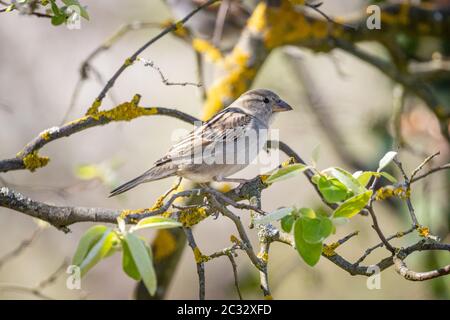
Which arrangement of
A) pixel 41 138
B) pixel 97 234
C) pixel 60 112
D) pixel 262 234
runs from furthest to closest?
pixel 60 112 < pixel 41 138 < pixel 262 234 < pixel 97 234

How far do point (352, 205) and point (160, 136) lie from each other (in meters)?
4.48

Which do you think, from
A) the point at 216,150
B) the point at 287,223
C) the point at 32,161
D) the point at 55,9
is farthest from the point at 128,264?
the point at 216,150

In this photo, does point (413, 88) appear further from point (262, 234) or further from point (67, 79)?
point (67, 79)

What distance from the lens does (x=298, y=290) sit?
215 inches

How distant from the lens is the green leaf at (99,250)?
1.40 m

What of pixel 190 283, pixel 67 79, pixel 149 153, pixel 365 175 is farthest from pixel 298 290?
pixel 365 175

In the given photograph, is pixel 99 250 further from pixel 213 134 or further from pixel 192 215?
pixel 213 134

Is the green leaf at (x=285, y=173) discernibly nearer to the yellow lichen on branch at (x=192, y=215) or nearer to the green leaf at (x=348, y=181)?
the green leaf at (x=348, y=181)

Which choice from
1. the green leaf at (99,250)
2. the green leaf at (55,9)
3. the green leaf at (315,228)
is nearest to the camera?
the green leaf at (99,250)

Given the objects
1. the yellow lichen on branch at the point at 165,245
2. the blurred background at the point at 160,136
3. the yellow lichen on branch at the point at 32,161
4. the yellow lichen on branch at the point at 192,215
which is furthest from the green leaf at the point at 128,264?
the blurred background at the point at 160,136

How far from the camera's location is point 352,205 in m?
1.53

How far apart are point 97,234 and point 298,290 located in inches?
167

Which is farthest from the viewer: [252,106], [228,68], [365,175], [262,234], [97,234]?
[228,68]

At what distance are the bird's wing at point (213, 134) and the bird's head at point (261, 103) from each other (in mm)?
240
